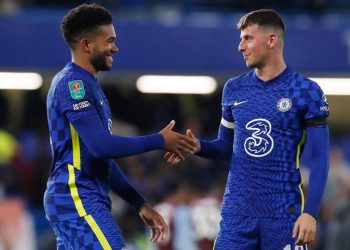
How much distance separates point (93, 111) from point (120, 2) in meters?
10.5

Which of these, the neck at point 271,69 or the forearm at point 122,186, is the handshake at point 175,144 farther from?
the neck at point 271,69

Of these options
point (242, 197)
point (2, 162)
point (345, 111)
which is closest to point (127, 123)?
point (2, 162)

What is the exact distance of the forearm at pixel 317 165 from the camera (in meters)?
6.86

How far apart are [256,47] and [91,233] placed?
1554mm

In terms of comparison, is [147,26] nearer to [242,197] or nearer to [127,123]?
[127,123]

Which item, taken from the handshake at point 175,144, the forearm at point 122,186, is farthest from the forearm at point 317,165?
the forearm at point 122,186

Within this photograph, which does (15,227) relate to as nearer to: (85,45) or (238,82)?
(238,82)

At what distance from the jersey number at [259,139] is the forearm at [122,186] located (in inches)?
28.4

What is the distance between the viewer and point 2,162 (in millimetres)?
14289

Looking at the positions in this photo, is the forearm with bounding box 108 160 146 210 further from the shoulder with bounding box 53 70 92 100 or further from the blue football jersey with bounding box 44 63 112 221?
the shoulder with bounding box 53 70 92 100

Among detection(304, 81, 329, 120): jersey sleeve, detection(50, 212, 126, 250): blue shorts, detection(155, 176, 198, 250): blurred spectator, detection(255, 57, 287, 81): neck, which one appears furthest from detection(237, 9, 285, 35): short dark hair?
detection(155, 176, 198, 250): blurred spectator

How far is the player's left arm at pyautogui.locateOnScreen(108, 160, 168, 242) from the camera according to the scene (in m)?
7.10

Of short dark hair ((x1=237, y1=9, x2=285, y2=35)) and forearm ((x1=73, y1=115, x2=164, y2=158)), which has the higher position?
short dark hair ((x1=237, y1=9, x2=285, y2=35))

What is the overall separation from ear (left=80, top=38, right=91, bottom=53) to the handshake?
25.2 inches
